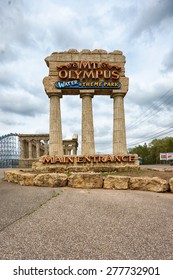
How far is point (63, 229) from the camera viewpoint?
3.49 metres

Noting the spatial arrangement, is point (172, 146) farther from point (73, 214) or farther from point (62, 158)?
point (73, 214)

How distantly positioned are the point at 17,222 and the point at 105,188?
522cm

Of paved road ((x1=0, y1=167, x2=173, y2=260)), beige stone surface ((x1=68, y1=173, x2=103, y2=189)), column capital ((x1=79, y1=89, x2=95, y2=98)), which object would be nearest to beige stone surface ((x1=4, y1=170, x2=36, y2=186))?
beige stone surface ((x1=68, y1=173, x2=103, y2=189))

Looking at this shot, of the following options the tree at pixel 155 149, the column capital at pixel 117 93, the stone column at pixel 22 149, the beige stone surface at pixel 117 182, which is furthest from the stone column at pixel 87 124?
the tree at pixel 155 149

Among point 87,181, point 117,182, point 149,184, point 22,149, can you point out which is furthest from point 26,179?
point 22,149

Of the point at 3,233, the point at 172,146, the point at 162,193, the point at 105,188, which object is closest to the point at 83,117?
the point at 105,188

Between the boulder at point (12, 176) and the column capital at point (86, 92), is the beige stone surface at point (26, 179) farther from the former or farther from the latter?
the column capital at point (86, 92)

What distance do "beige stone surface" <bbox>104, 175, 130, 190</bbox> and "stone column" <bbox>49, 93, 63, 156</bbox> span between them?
28.1 ft

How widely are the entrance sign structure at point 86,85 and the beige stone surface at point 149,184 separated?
7845mm

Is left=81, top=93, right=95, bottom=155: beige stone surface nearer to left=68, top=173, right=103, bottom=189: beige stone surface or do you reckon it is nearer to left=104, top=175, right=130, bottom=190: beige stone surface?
left=68, top=173, right=103, bottom=189: beige stone surface

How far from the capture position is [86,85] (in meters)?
16.2

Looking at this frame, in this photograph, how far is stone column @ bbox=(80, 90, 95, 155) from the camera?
A: 631 inches

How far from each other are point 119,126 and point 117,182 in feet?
30.8

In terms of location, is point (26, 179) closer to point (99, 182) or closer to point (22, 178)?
point (22, 178)
